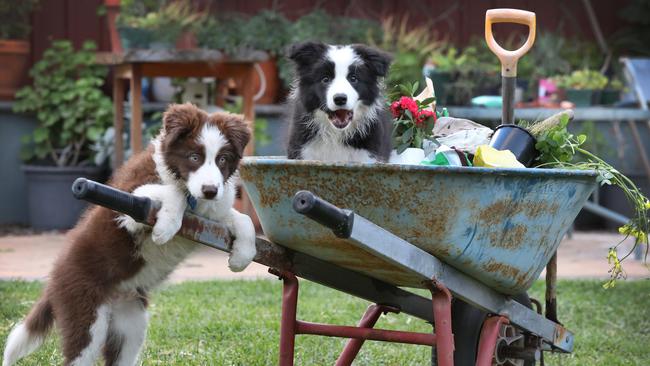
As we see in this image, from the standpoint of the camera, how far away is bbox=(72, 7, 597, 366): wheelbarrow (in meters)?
2.91

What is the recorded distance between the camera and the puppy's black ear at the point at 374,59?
3744 millimetres

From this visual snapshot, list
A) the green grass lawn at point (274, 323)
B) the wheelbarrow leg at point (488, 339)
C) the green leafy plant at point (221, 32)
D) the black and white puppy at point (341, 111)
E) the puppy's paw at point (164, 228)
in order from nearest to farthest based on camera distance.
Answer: the puppy's paw at point (164, 228), the wheelbarrow leg at point (488, 339), the black and white puppy at point (341, 111), the green grass lawn at point (274, 323), the green leafy plant at point (221, 32)

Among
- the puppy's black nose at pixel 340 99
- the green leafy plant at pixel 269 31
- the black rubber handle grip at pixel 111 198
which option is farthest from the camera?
the green leafy plant at pixel 269 31

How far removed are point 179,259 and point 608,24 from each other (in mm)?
8073

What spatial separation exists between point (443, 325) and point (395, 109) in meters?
1.06

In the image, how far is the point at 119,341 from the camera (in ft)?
11.7

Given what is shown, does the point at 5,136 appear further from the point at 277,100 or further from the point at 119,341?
the point at 119,341

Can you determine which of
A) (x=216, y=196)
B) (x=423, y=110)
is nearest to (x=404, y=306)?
(x=423, y=110)

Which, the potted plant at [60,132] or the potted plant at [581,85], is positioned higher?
the potted plant at [581,85]

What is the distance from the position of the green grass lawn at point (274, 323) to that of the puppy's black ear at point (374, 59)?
46.7 inches

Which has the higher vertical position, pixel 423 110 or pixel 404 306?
pixel 423 110

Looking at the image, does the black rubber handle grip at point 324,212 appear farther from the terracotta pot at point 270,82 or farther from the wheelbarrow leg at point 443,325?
the terracotta pot at point 270,82

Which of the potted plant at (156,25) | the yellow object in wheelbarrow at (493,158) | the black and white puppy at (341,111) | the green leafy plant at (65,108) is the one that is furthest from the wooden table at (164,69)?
the yellow object in wheelbarrow at (493,158)

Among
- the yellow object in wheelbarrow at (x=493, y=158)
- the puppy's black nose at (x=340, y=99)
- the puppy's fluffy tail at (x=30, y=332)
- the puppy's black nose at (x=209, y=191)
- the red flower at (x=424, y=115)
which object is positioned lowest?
the puppy's fluffy tail at (x=30, y=332)
